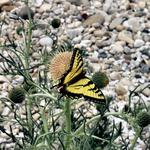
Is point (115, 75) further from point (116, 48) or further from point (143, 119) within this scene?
point (143, 119)

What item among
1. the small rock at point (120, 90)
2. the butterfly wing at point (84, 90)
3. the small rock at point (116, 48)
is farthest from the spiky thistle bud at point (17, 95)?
the small rock at point (116, 48)

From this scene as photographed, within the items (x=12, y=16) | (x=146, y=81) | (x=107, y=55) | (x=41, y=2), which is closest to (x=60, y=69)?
(x=146, y=81)

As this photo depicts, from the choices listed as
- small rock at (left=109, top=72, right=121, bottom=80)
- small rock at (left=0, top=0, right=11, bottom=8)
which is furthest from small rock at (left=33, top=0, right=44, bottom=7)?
small rock at (left=109, top=72, right=121, bottom=80)

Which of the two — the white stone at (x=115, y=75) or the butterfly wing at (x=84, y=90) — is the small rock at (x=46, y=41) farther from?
the butterfly wing at (x=84, y=90)

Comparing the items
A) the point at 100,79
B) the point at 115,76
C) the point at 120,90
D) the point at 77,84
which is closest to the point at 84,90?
the point at 77,84

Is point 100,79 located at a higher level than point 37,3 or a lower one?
higher

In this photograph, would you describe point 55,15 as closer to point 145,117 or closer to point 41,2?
point 41,2
